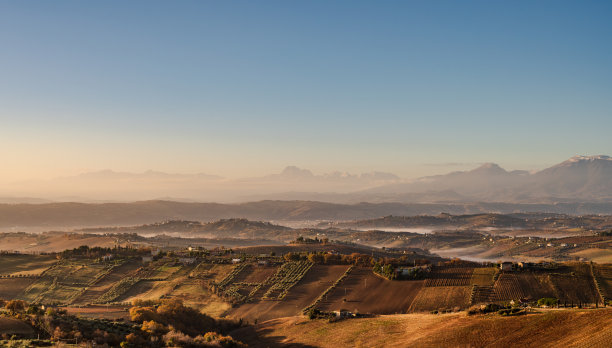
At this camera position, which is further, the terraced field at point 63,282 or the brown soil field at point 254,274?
the brown soil field at point 254,274

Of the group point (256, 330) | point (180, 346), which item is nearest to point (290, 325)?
point (256, 330)

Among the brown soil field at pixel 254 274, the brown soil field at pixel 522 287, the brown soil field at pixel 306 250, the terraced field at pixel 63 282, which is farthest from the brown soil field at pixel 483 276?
the terraced field at pixel 63 282

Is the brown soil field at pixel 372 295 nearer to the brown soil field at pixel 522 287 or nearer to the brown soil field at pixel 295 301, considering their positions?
the brown soil field at pixel 295 301

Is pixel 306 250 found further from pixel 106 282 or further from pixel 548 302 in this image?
pixel 548 302

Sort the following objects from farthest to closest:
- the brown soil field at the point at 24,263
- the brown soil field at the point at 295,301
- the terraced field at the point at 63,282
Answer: the brown soil field at the point at 24,263
the terraced field at the point at 63,282
the brown soil field at the point at 295,301

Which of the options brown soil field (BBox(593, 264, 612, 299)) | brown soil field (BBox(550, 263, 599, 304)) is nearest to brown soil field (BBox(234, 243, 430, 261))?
brown soil field (BBox(593, 264, 612, 299))

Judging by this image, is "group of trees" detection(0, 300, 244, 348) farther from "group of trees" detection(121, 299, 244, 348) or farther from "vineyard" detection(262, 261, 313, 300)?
"vineyard" detection(262, 261, 313, 300)

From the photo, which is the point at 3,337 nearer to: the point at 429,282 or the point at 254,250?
the point at 429,282
